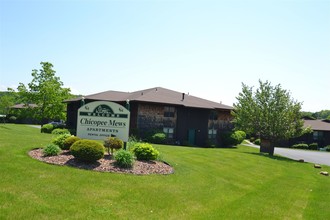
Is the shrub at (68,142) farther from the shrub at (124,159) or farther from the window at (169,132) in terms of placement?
the window at (169,132)

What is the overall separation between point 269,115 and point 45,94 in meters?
29.2

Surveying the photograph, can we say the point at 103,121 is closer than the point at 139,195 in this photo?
No

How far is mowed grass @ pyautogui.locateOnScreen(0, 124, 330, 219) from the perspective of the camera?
8.45 meters

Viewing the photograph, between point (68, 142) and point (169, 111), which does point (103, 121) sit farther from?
point (169, 111)

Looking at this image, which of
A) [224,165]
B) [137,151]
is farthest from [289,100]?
[137,151]

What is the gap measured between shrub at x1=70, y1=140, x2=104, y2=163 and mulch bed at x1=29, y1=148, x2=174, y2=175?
252 millimetres

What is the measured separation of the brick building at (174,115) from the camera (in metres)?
35.7

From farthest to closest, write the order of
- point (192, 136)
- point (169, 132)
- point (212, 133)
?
point (212, 133)
point (192, 136)
point (169, 132)

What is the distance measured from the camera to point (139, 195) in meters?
10.3

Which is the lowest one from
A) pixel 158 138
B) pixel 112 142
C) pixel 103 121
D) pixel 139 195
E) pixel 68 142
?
pixel 139 195

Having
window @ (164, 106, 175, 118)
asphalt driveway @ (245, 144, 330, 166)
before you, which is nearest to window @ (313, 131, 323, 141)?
asphalt driveway @ (245, 144, 330, 166)

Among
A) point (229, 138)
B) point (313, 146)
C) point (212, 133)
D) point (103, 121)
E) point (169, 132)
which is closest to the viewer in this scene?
point (103, 121)

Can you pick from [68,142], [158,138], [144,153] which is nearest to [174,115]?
[158,138]

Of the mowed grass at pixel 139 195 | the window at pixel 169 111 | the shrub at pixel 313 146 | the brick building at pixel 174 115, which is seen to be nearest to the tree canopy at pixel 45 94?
the brick building at pixel 174 115
